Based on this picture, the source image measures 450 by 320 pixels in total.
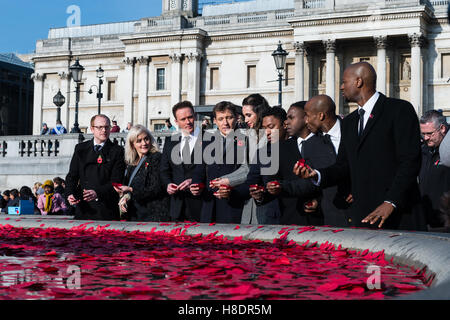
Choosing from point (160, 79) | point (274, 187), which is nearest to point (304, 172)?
point (274, 187)

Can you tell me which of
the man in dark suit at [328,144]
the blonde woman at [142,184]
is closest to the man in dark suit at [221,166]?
the blonde woman at [142,184]

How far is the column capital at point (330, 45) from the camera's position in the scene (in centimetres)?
4334

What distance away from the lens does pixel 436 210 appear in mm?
5852

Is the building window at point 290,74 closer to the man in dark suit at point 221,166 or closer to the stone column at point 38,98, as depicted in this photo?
the stone column at point 38,98

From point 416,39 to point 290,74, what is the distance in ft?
29.8

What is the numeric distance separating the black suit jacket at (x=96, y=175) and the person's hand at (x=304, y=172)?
2.33 meters

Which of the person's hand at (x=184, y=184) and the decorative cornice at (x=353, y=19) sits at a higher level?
the decorative cornice at (x=353, y=19)

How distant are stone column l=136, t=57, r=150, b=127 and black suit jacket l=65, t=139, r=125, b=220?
43660mm

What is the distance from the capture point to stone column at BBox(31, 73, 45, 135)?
55.2 meters

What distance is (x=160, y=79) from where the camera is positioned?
50.2 metres

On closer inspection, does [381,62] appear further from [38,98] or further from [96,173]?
[96,173]

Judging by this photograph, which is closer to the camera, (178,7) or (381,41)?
(381,41)
